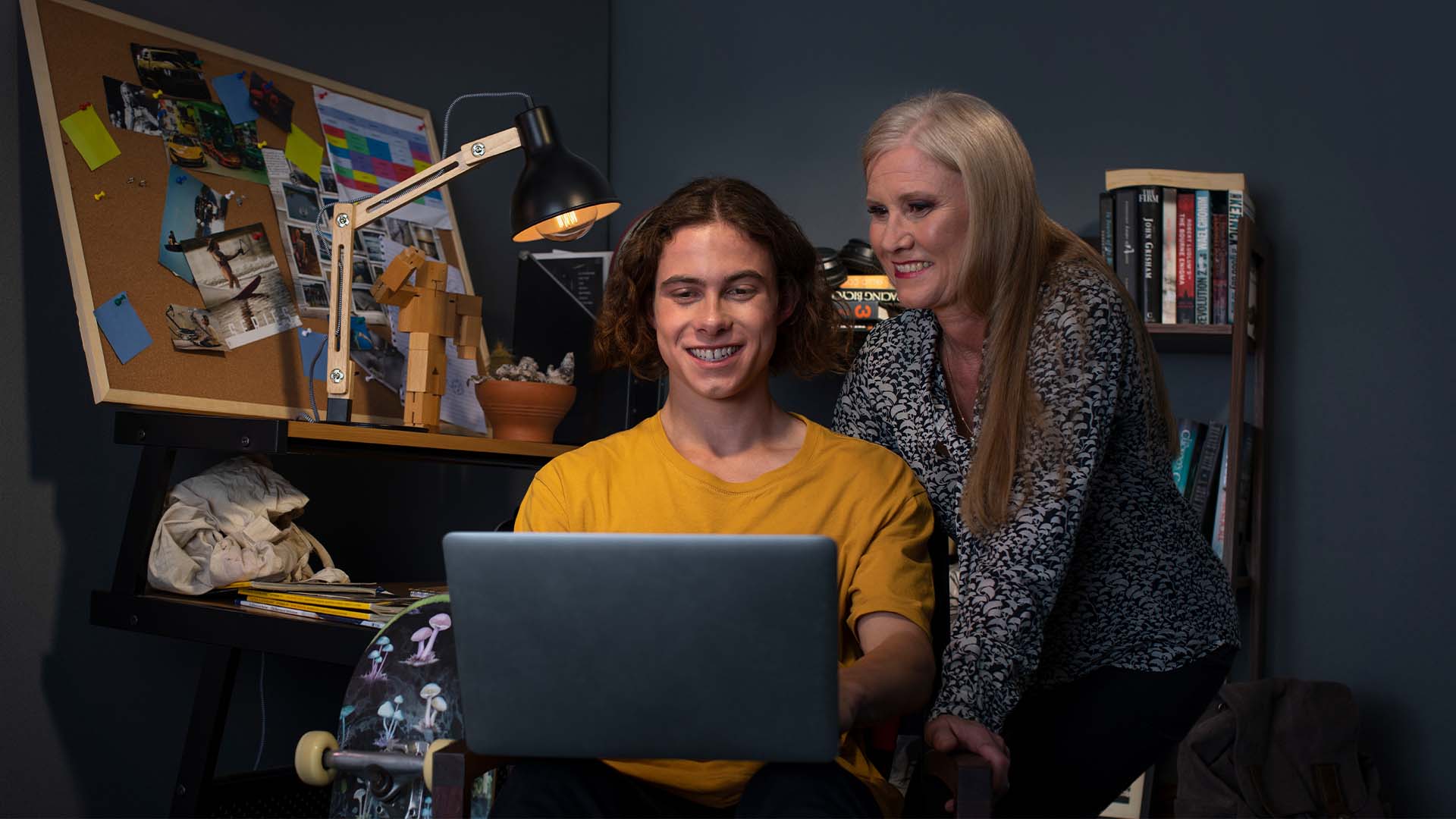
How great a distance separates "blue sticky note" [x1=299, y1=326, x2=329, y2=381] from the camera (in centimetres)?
218

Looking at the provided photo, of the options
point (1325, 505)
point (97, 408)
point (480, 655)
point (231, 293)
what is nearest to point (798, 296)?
point (480, 655)

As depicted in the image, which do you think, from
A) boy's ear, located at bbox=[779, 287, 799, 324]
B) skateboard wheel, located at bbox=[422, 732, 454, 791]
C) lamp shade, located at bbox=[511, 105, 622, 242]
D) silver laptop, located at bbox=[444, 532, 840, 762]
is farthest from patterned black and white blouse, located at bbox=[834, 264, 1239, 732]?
lamp shade, located at bbox=[511, 105, 622, 242]

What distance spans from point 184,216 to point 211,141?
16 centimetres

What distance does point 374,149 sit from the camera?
2502 millimetres

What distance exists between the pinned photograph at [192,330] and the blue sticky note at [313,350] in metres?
0.15

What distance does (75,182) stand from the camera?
6.16 ft

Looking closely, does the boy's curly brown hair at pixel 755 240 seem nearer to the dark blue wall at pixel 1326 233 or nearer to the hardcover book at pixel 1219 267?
the hardcover book at pixel 1219 267

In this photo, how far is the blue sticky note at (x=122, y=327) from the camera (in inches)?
73.4

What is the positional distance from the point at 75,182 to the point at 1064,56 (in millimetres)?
2289

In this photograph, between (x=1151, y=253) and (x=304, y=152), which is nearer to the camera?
(x=304, y=152)

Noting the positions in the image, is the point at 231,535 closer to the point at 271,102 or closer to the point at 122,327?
the point at 122,327

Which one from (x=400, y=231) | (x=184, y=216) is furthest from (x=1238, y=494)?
Answer: (x=184, y=216)

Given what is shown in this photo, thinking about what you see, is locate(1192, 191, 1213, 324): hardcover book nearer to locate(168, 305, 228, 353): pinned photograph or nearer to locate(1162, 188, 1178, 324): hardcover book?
locate(1162, 188, 1178, 324): hardcover book

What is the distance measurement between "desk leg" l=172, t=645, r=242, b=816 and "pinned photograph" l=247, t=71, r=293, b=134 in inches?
38.5
